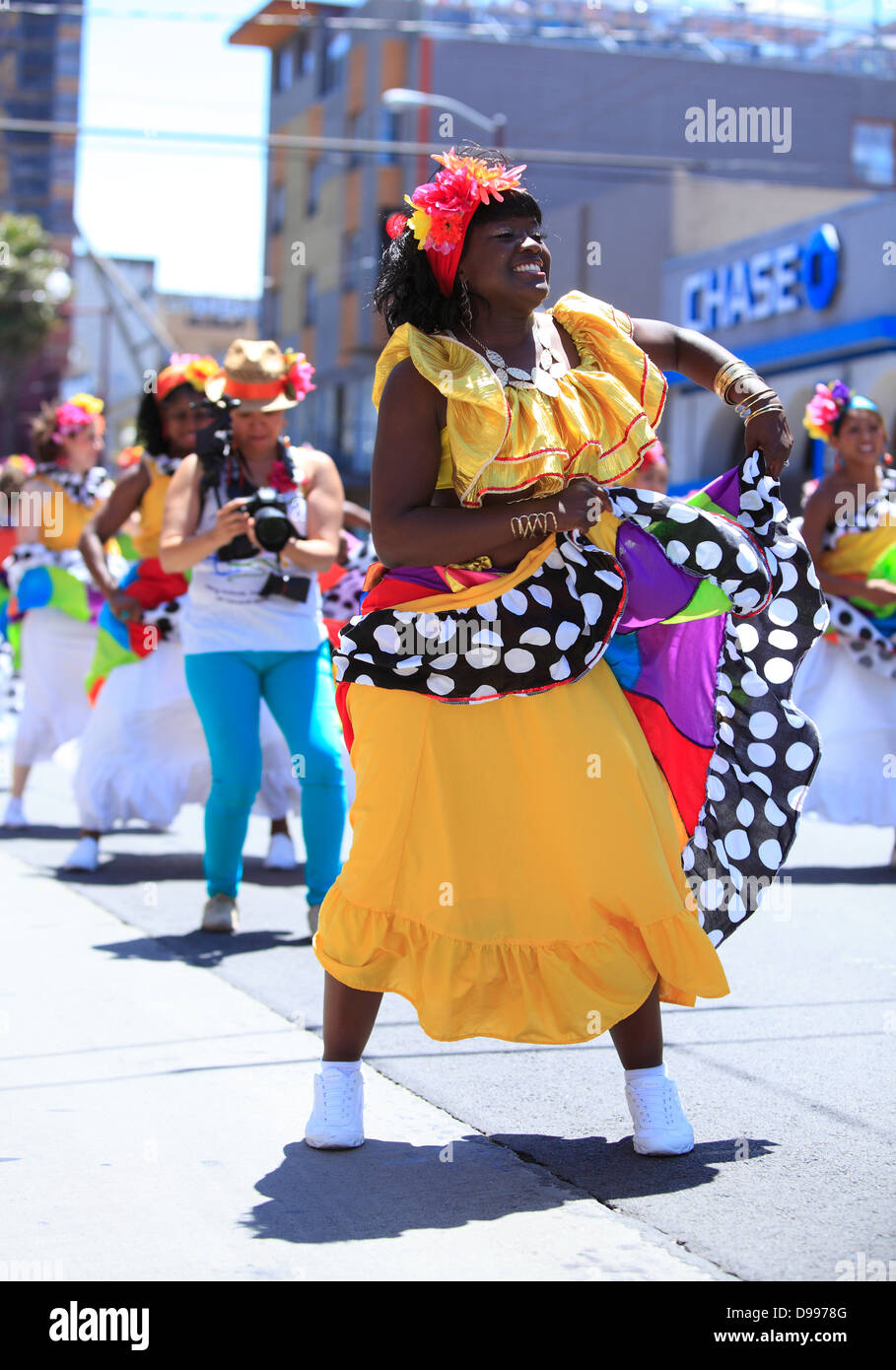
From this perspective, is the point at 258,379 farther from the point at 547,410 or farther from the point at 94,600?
the point at 94,600

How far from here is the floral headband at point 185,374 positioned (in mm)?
7359

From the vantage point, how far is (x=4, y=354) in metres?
61.7

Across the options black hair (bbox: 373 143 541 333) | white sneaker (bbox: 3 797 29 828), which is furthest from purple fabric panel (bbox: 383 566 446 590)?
white sneaker (bbox: 3 797 29 828)

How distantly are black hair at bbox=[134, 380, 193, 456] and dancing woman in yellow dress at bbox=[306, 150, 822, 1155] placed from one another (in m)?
3.74

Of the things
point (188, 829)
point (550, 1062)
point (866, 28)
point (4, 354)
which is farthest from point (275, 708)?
point (4, 354)

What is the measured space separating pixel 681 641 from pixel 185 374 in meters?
4.05

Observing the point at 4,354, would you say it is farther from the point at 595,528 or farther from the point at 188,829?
the point at 595,528

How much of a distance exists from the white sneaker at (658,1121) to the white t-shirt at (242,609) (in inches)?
115

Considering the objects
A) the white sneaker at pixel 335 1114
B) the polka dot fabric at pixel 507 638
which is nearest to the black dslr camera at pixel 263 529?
the polka dot fabric at pixel 507 638

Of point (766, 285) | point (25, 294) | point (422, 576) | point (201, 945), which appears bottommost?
point (201, 945)

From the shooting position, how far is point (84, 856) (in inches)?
310

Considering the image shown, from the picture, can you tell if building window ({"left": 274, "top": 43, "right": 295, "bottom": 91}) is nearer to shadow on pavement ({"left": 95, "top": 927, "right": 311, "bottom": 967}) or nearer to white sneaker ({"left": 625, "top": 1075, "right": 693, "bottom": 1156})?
shadow on pavement ({"left": 95, "top": 927, "right": 311, "bottom": 967})

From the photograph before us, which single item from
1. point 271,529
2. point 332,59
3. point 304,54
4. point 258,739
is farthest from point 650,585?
point 304,54

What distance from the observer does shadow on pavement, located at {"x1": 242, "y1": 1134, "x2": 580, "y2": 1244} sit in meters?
3.27
